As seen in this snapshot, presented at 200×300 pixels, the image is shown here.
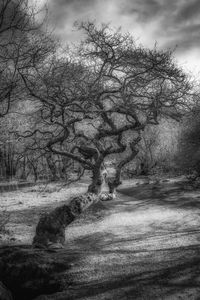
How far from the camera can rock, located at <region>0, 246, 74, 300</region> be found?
5328 mm

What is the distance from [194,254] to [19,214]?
40.8 ft

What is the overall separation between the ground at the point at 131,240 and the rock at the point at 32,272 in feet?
0.60

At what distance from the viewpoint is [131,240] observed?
11289 millimetres

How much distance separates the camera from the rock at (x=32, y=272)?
533cm

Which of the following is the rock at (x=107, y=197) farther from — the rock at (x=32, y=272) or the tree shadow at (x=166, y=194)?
the rock at (x=32, y=272)

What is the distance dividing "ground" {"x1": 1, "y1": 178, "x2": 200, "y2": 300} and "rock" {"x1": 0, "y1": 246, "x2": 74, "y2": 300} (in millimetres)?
184

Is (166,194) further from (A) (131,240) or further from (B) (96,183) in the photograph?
(A) (131,240)

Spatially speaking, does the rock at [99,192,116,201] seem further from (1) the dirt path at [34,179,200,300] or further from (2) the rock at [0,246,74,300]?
(2) the rock at [0,246,74,300]

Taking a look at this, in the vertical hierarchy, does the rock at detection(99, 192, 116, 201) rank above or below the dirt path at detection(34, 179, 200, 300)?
above

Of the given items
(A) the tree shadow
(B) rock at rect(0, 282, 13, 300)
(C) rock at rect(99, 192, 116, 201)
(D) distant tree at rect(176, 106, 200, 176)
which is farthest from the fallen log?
(D) distant tree at rect(176, 106, 200, 176)

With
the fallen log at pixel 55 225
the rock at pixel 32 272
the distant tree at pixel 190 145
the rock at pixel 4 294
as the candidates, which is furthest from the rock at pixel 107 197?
the rock at pixel 4 294

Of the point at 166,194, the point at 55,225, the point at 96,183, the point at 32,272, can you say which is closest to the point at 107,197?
the point at 96,183

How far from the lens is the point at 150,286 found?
4.84 m

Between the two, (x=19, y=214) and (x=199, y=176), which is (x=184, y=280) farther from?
(x=199, y=176)
